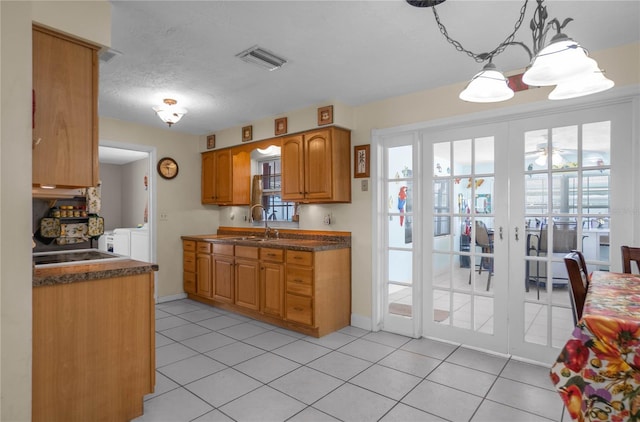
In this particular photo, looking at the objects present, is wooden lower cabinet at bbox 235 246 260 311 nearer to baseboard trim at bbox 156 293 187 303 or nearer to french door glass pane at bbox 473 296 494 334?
baseboard trim at bbox 156 293 187 303

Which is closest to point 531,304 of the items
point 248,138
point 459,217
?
point 459,217

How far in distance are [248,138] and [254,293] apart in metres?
2.04

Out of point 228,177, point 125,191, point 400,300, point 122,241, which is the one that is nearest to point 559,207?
point 400,300

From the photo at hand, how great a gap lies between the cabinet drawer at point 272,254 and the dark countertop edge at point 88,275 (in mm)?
1656

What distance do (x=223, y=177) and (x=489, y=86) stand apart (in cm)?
404

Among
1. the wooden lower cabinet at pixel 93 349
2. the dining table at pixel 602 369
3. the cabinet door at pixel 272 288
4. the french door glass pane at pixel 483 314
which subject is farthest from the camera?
the cabinet door at pixel 272 288

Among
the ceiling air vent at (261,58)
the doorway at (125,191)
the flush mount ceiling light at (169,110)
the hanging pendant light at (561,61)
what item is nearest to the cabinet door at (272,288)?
the flush mount ceiling light at (169,110)

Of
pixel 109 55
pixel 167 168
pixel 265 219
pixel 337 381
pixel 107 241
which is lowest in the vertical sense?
pixel 337 381

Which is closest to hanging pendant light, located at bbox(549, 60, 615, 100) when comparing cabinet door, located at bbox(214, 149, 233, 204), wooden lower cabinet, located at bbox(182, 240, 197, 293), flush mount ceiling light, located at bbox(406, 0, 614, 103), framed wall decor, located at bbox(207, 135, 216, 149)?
flush mount ceiling light, located at bbox(406, 0, 614, 103)

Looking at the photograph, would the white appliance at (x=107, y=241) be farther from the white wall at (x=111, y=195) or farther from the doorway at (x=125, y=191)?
the white wall at (x=111, y=195)

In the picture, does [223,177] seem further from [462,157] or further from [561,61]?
[561,61]

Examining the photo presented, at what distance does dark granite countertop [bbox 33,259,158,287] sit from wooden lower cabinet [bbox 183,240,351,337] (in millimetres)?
1638

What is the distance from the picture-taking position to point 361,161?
379 centimetres

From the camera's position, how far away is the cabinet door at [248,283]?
4000 millimetres
